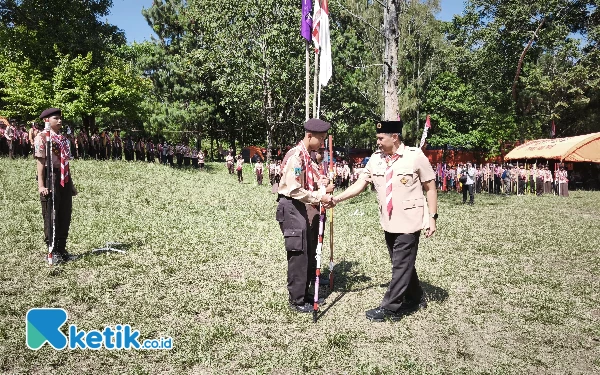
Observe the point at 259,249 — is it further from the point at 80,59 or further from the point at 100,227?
the point at 80,59

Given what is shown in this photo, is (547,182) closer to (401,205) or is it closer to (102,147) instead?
(401,205)

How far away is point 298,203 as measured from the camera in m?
5.67

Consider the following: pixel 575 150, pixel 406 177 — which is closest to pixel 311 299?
pixel 406 177

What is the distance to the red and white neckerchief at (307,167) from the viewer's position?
222 inches

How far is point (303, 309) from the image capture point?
5598 millimetres

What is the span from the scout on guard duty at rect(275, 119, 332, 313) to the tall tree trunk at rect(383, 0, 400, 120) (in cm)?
1004

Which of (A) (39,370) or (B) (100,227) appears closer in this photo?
(A) (39,370)

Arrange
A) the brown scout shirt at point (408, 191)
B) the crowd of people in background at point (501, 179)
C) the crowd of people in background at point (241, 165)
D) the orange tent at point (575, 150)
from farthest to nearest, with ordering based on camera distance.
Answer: the orange tent at point (575, 150), the crowd of people in background at point (501, 179), the crowd of people in background at point (241, 165), the brown scout shirt at point (408, 191)

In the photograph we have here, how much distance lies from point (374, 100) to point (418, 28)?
794 centimetres

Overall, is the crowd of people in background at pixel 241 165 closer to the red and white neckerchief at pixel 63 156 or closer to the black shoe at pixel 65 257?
the black shoe at pixel 65 257

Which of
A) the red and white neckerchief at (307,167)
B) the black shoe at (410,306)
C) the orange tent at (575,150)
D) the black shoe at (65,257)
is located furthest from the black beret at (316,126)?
the orange tent at (575,150)

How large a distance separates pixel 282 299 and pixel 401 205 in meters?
2.16

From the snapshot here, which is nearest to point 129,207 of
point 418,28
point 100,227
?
point 100,227

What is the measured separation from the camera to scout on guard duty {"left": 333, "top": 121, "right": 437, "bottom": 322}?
5320mm
